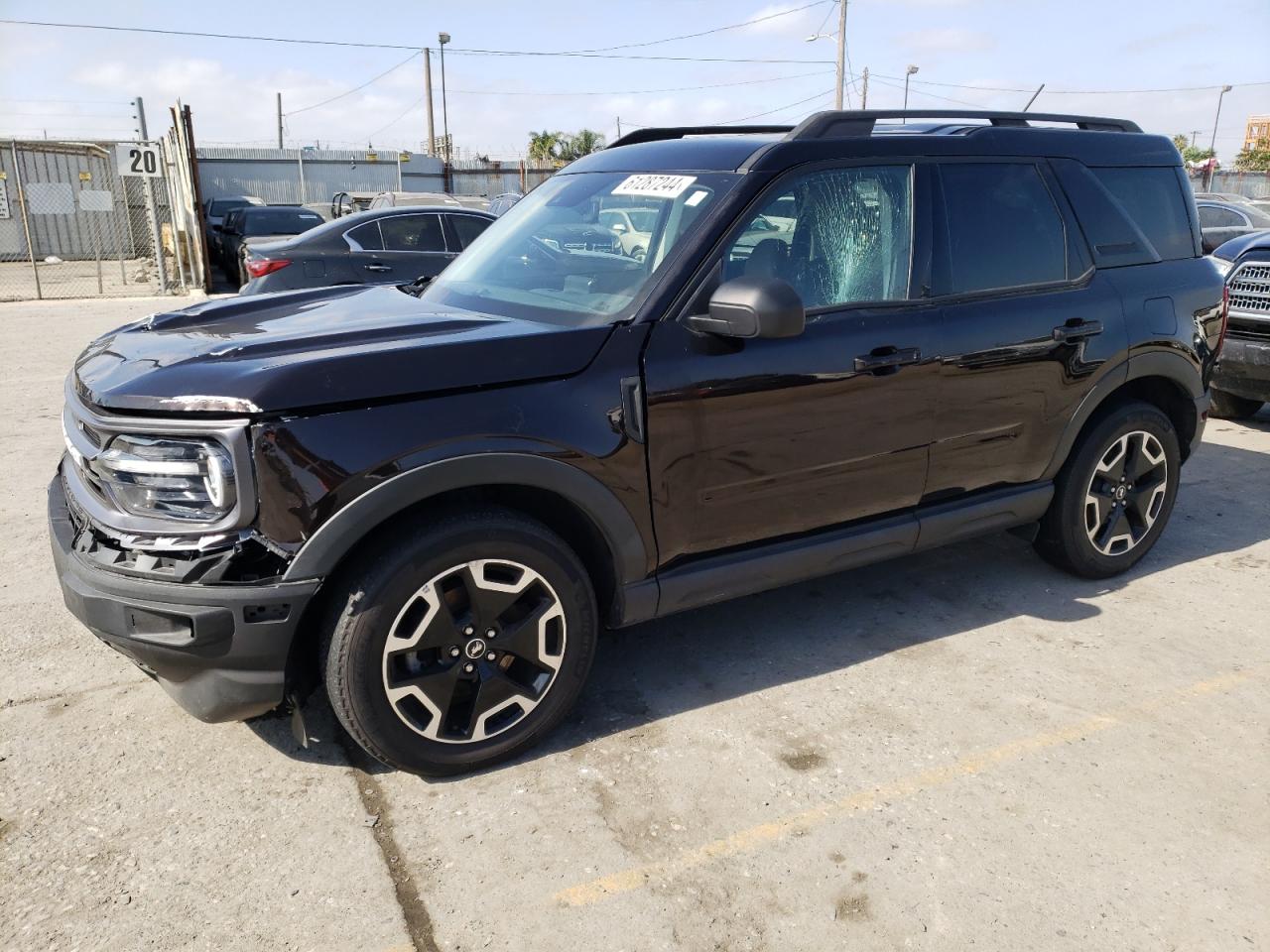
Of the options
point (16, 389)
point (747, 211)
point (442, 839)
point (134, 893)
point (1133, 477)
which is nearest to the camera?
point (134, 893)

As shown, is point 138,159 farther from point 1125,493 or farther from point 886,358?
point 1125,493

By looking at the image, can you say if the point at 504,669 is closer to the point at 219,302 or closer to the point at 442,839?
the point at 442,839

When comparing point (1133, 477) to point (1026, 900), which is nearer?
point (1026, 900)

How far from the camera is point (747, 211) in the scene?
3.20 meters

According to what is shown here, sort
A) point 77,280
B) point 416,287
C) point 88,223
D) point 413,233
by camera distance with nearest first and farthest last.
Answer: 1. point 416,287
2. point 413,233
3. point 77,280
4. point 88,223

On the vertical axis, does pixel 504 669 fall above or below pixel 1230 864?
above

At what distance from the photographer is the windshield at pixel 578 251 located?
10.5 feet

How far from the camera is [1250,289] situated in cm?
693

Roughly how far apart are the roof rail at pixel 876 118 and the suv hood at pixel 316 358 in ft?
3.83

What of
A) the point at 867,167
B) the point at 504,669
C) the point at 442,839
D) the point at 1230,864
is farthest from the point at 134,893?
the point at 867,167

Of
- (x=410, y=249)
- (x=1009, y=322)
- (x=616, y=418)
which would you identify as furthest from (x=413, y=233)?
(x=616, y=418)

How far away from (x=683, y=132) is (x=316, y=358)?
210 centimetres

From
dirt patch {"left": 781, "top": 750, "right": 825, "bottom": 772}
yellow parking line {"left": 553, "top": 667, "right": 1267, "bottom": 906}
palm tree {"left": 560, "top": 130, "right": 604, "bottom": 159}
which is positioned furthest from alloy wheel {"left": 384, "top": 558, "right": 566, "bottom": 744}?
palm tree {"left": 560, "top": 130, "right": 604, "bottom": 159}

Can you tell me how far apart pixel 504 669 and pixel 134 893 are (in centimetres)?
113
